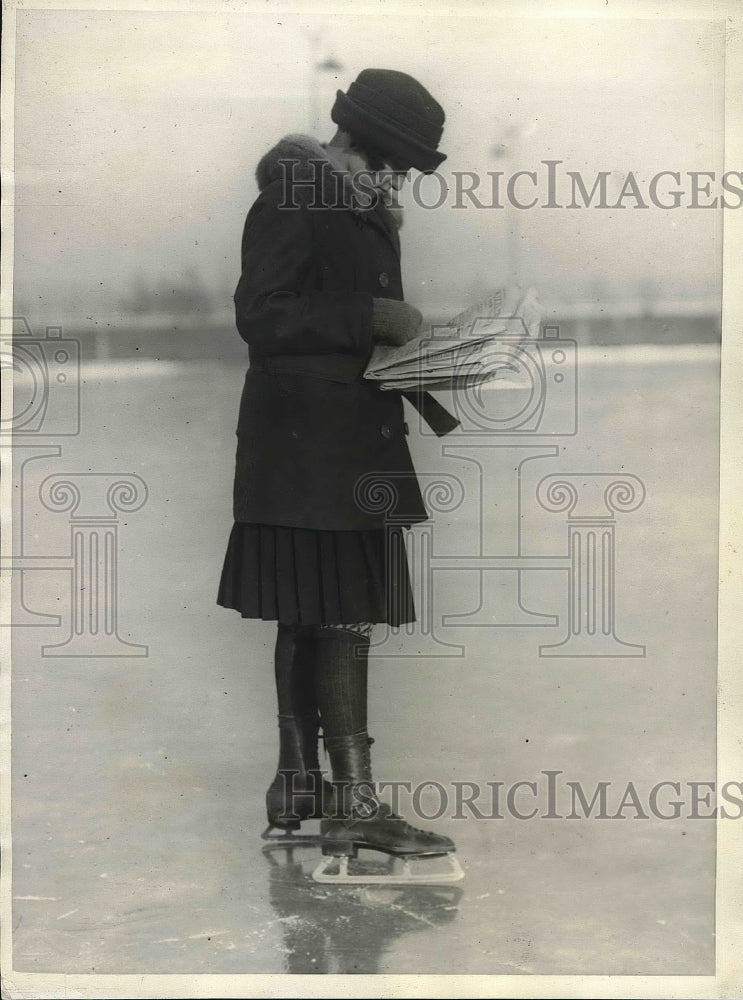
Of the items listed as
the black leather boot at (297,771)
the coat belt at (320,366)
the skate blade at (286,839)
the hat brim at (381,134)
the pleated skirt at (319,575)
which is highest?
the hat brim at (381,134)

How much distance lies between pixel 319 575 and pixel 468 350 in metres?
0.59

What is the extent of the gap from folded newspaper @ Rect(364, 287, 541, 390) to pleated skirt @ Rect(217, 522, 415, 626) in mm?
343

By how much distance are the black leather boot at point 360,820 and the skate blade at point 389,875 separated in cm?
2

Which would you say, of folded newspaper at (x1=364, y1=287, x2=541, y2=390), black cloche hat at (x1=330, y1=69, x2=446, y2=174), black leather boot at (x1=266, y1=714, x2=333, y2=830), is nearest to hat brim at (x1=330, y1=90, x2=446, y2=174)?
black cloche hat at (x1=330, y1=69, x2=446, y2=174)

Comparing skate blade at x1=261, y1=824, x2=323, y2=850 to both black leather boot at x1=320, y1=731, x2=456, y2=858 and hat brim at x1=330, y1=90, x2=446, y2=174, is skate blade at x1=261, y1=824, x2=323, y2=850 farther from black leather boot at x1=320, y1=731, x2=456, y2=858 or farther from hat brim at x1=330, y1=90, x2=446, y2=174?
hat brim at x1=330, y1=90, x2=446, y2=174

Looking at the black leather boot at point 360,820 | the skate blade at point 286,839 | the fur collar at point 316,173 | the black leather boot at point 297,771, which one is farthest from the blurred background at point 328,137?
the skate blade at point 286,839

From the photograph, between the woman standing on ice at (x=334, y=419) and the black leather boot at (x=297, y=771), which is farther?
the black leather boot at (x=297, y=771)

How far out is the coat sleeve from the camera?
7.52ft

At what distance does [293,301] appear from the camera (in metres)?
2.30

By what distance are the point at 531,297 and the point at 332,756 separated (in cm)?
111

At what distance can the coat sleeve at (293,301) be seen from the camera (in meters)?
2.29

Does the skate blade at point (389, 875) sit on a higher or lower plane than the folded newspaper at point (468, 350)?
lower

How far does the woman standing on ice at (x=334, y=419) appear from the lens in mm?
2320

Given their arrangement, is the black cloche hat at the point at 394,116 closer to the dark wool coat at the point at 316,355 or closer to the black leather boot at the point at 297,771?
the dark wool coat at the point at 316,355
